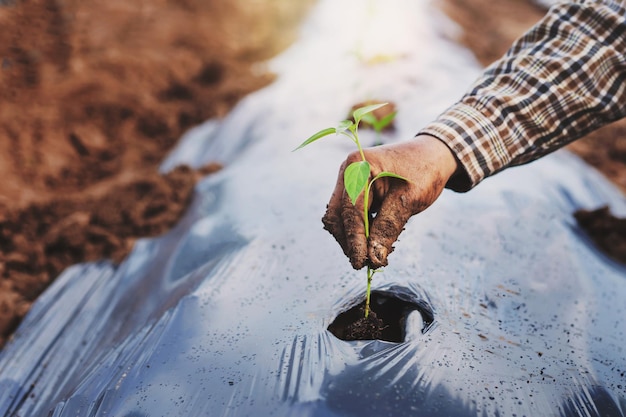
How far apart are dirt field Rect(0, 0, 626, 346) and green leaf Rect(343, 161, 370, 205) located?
157 cm

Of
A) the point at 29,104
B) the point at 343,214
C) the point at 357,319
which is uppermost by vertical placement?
the point at 29,104

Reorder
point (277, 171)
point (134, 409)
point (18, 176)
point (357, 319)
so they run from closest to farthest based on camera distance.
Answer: point (134, 409) < point (357, 319) < point (277, 171) < point (18, 176)

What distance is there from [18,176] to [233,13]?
3.78 m

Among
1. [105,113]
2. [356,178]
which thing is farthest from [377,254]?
[105,113]

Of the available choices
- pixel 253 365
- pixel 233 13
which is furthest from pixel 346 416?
pixel 233 13

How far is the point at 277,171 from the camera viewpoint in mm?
2275

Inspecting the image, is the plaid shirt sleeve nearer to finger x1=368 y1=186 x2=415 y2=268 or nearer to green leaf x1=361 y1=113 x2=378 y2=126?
finger x1=368 y1=186 x2=415 y2=268

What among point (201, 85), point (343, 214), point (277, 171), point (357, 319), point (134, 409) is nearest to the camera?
point (343, 214)

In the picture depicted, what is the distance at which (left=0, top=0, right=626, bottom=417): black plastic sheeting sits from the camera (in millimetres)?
1173

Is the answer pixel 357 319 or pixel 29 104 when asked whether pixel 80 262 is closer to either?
pixel 357 319

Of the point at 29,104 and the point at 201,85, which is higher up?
the point at 29,104

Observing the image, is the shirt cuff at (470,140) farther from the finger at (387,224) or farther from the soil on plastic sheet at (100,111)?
the soil on plastic sheet at (100,111)

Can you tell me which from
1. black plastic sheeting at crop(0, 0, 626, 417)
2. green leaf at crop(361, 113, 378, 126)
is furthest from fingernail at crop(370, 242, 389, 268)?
green leaf at crop(361, 113, 378, 126)

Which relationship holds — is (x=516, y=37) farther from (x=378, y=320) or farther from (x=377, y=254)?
(x=377, y=254)
